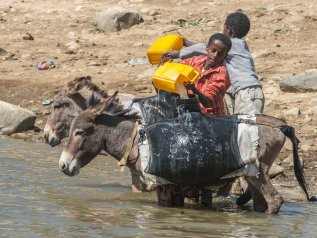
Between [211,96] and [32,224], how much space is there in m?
1.98

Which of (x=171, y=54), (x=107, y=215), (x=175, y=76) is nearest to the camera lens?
(x=175, y=76)

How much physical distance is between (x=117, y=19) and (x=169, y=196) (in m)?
9.03

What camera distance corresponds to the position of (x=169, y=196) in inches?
355

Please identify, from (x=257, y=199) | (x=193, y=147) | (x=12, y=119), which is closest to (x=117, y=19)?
(x=12, y=119)

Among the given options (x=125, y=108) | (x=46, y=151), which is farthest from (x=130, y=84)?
(x=125, y=108)

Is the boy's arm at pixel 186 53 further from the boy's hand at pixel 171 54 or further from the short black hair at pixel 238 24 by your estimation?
the short black hair at pixel 238 24

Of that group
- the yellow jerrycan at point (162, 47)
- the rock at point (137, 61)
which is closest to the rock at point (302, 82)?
the rock at point (137, 61)

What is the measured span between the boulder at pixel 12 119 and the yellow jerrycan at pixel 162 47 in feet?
15.2

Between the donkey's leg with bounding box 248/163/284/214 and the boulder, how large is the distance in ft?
19.1

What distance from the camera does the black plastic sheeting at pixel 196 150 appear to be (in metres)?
8.53

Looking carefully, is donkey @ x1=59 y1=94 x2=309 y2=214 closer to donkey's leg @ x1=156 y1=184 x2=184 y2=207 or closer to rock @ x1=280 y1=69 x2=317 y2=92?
donkey's leg @ x1=156 y1=184 x2=184 y2=207

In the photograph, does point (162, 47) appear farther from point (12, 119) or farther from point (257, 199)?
point (12, 119)

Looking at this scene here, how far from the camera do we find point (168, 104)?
9.02 m

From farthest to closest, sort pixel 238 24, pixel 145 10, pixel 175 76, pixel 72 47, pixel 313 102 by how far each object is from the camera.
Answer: pixel 145 10 < pixel 72 47 < pixel 313 102 < pixel 238 24 < pixel 175 76
